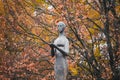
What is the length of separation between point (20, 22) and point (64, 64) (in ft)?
27.4

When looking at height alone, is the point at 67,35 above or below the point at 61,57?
above

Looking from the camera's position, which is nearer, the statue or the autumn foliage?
the statue

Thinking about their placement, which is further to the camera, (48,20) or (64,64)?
(48,20)

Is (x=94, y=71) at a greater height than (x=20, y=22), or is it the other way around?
(x=20, y=22)

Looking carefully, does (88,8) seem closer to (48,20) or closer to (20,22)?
(48,20)

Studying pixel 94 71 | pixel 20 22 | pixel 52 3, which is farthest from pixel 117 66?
pixel 20 22

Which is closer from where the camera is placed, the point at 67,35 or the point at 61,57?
the point at 61,57

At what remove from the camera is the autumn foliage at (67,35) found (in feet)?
46.2

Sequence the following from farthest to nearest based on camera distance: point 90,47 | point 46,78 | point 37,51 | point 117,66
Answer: point 37,51 < point 46,78 < point 90,47 < point 117,66

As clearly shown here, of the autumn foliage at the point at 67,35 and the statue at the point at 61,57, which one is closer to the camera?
the statue at the point at 61,57

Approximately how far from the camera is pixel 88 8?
15.2 metres

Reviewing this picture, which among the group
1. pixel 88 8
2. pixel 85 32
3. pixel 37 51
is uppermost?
pixel 88 8

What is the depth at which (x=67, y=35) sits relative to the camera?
52.0 ft

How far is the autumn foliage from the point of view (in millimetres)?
14078
